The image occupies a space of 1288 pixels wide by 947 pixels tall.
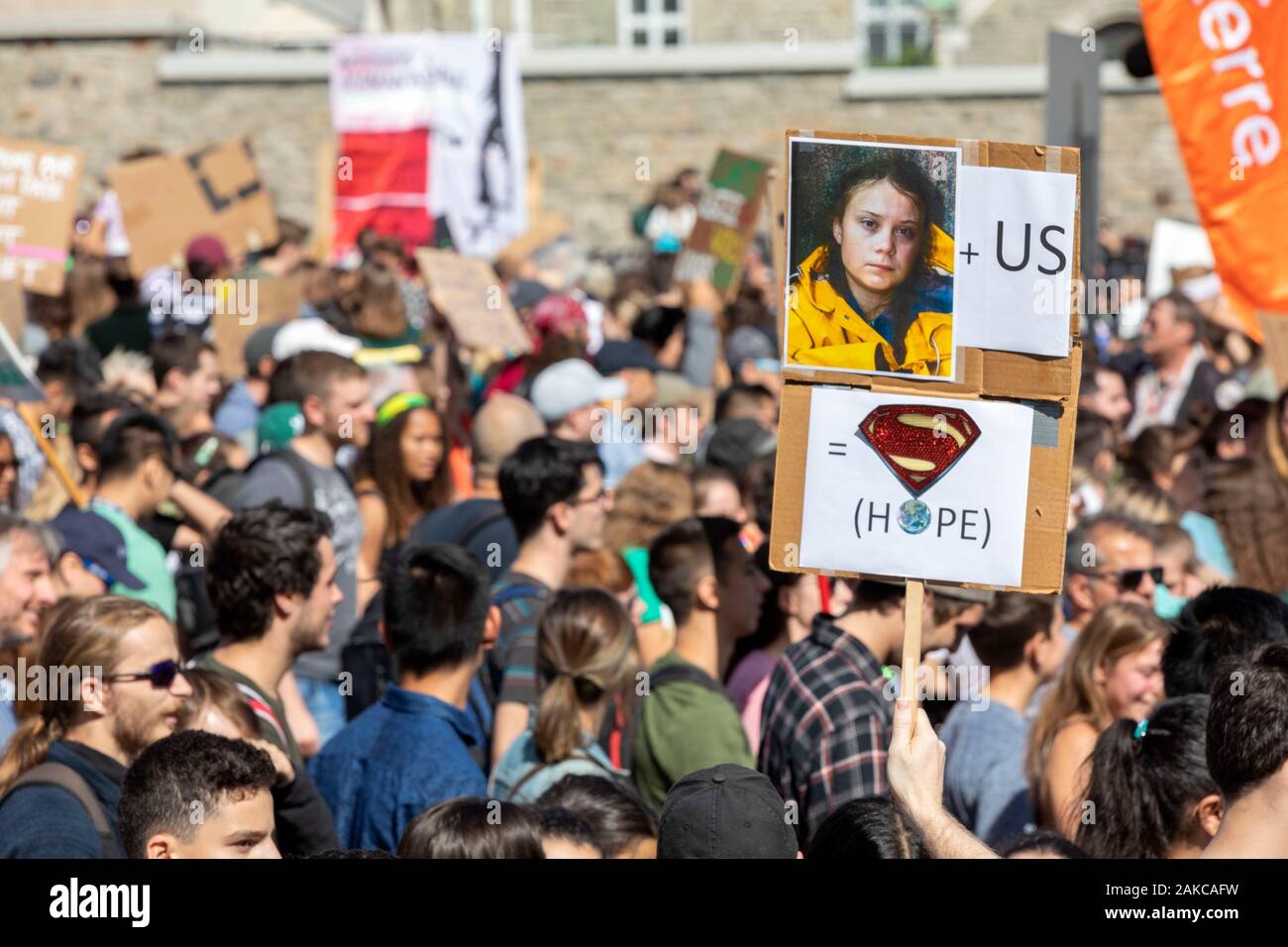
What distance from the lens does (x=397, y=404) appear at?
7516 millimetres

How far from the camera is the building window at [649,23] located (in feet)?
94.9

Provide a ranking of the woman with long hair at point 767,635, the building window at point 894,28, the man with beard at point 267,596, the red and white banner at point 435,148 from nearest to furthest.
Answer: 1. the man with beard at point 267,596
2. the woman with long hair at point 767,635
3. the red and white banner at point 435,148
4. the building window at point 894,28

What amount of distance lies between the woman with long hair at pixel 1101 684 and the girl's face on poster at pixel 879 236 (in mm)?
1776

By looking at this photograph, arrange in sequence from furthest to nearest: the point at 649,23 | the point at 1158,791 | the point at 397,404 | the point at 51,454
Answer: the point at 649,23, the point at 397,404, the point at 51,454, the point at 1158,791

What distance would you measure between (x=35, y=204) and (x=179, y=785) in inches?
238

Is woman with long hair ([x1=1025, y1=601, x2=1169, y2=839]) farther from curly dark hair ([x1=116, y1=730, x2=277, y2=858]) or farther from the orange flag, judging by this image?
curly dark hair ([x1=116, y1=730, x2=277, y2=858])

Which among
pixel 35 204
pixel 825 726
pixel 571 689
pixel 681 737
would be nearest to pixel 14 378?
pixel 35 204

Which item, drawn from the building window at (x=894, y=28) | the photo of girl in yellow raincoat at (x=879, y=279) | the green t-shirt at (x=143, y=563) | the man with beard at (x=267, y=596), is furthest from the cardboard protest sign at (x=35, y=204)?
the building window at (x=894, y=28)

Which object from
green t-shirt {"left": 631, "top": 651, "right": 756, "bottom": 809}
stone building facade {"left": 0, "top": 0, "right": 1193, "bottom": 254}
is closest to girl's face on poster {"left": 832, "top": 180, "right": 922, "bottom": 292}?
green t-shirt {"left": 631, "top": 651, "right": 756, "bottom": 809}

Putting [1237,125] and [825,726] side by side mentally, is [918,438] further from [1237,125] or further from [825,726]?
[1237,125]

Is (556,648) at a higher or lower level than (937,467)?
lower

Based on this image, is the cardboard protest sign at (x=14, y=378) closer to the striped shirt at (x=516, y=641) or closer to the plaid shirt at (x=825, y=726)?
the striped shirt at (x=516, y=641)
